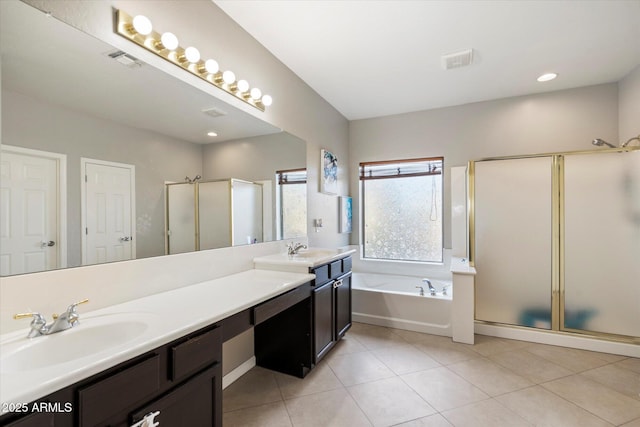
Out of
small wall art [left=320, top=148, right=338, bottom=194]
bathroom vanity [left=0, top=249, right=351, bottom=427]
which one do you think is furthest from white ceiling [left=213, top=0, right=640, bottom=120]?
bathroom vanity [left=0, top=249, right=351, bottom=427]

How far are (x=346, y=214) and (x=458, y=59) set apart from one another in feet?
7.05

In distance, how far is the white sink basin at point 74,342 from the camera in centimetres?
87

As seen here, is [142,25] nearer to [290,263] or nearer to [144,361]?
[144,361]

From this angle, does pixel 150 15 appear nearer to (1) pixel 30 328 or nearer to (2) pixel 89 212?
(2) pixel 89 212

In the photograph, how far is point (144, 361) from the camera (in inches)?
36.2

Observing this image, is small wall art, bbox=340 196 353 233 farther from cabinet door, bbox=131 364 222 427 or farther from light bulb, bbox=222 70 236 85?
cabinet door, bbox=131 364 222 427

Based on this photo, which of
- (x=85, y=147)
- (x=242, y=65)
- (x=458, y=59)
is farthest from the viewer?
(x=458, y=59)

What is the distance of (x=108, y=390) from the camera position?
2.70ft

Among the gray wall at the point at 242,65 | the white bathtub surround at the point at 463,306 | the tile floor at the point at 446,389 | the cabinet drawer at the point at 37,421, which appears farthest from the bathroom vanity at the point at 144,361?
the white bathtub surround at the point at 463,306

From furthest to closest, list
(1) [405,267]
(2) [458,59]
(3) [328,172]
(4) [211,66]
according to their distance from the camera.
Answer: (1) [405,267] → (3) [328,172] → (2) [458,59] → (4) [211,66]

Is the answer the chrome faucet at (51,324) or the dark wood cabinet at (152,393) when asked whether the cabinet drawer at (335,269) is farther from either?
the chrome faucet at (51,324)

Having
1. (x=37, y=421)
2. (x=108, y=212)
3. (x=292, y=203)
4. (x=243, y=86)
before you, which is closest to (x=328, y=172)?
(x=292, y=203)

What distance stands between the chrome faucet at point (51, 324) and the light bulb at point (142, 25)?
1277 mm

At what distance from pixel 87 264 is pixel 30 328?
29 centimetres
